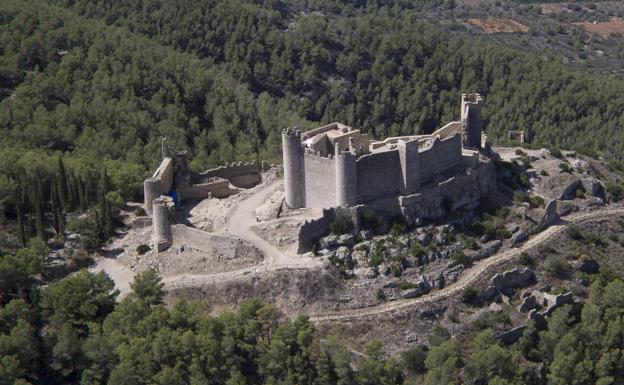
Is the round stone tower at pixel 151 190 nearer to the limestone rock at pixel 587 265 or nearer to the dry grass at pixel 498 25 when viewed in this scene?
the limestone rock at pixel 587 265

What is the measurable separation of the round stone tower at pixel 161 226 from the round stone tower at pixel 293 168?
8018mm

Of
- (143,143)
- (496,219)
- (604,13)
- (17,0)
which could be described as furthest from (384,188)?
(604,13)

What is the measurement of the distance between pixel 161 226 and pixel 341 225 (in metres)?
11.8

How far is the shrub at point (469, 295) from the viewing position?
5570cm

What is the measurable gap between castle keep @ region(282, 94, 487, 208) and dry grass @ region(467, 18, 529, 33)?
118 metres

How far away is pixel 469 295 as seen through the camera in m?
55.7

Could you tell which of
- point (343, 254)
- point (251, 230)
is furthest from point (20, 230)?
point (343, 254)

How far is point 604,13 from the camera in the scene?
19488 cm

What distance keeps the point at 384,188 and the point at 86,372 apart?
21744 millimetres

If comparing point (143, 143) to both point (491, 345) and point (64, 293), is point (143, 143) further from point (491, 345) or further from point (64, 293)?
point (491, 345)

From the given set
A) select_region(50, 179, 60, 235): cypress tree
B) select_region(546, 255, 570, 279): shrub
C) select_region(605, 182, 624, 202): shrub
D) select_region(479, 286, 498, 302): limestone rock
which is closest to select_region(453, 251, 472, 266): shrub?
select_region(479, 286, 498, 302): limestone rock

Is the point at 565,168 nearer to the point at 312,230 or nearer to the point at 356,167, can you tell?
the point at 356,167

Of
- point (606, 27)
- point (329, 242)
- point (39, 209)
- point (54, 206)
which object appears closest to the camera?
point (329, 242)

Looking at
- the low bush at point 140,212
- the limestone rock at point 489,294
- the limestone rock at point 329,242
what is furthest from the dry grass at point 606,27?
the limestone rock at point 329,242
